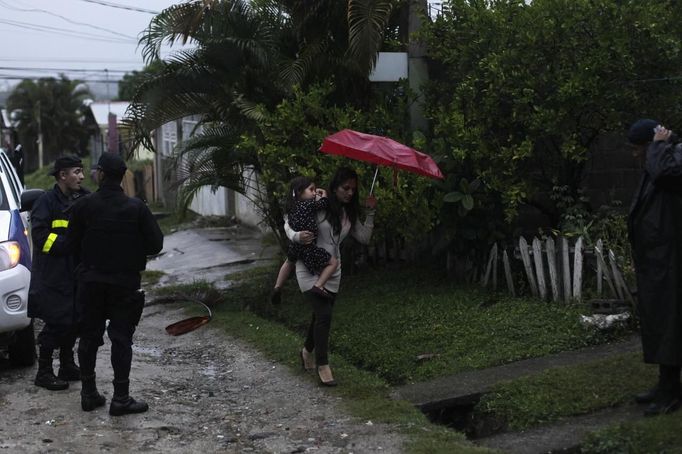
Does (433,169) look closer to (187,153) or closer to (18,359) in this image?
(18,359)

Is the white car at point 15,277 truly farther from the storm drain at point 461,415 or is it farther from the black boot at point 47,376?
the storm drain at point 461,415

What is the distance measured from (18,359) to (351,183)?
3.20 m

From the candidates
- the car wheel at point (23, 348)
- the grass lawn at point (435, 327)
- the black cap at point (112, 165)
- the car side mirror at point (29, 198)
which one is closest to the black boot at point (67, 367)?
the car wheel at point (23, 348)

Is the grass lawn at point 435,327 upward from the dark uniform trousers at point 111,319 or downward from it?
downward

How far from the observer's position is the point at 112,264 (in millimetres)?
6156

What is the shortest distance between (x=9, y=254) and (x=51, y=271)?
1.95ft

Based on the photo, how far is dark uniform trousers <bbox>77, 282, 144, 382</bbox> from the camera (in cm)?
623

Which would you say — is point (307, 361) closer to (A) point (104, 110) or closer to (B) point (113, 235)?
(B) point (113, 235)

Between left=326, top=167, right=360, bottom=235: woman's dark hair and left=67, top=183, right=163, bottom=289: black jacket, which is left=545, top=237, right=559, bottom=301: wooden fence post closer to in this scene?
left=326, top=167, right=360, bottom=235: woman's dark hair

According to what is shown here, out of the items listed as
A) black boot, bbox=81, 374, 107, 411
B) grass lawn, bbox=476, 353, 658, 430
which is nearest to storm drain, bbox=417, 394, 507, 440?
grass lawn, bbox=476, 353, 658, 430

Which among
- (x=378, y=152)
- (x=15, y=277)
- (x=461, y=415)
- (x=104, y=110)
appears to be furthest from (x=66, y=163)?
(x=104, y=110)

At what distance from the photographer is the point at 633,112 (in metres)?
8.47

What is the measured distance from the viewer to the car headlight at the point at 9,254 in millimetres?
7184

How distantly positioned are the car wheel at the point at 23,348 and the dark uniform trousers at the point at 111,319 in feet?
4.58
